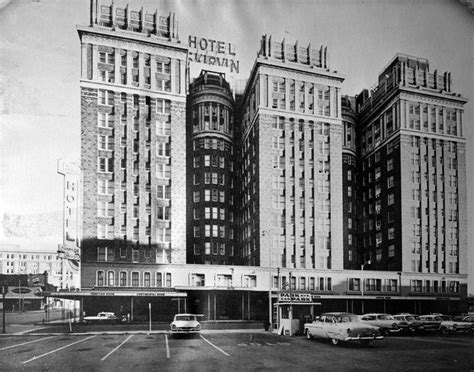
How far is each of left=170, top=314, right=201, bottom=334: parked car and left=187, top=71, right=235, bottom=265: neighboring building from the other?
82 cm

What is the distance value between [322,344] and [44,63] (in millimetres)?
5259

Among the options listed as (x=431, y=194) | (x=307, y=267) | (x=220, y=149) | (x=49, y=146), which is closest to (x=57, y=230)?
(x=49, y=146)

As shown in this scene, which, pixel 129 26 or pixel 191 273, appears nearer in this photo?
pixel 129 26

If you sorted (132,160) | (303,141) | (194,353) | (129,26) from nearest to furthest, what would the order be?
(194,353), (129,26), (132,160), (303,141)

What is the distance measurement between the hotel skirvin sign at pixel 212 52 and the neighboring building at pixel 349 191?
2.06 m

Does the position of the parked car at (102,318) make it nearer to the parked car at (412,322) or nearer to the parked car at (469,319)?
the parked car at (412,322)

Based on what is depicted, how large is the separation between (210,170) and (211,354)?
8.67 ft

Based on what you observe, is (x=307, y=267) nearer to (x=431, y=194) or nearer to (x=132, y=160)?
(x=431, y=194)

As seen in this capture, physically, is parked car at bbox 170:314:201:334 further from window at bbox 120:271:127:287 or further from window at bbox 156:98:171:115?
window at bbox 156:98:171:115

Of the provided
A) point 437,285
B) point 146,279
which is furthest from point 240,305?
point 437,285

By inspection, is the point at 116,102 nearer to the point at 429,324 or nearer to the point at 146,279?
the point at 146,279

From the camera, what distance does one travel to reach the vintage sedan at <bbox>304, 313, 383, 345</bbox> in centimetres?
762

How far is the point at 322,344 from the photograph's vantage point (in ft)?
25.5

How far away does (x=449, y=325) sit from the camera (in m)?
8.14
